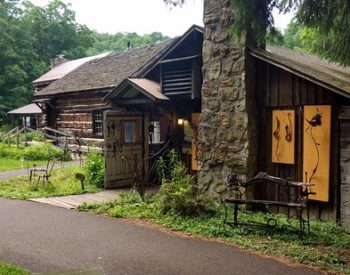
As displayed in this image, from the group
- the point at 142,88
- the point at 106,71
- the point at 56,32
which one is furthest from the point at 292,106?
the point at 56,32

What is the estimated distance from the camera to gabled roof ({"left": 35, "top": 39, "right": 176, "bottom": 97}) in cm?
2020

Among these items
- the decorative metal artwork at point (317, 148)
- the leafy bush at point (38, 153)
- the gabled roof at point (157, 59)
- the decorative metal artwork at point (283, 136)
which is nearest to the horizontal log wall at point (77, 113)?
A: the leafy bush at point (38, 153)

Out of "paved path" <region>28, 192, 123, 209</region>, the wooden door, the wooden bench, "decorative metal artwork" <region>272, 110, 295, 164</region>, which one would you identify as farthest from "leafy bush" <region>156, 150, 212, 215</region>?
the wooden door

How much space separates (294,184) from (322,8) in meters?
3.11

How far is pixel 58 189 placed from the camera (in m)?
11.9

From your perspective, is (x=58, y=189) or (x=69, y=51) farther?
(x=69, y=51)

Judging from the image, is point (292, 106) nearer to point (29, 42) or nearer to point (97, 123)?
point (97, 123)

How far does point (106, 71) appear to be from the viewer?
72.6 feet

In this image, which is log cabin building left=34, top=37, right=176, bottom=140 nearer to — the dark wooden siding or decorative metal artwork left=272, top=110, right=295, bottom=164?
the dark wooden siding

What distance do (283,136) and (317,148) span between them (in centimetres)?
84

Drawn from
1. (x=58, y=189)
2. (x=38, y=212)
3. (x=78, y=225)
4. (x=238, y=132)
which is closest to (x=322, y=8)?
(x=238, y=132)

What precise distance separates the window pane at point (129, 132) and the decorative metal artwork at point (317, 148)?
19.0 feet

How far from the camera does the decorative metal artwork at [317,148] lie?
25.8ft

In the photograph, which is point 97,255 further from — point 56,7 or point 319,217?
point 56,7
